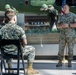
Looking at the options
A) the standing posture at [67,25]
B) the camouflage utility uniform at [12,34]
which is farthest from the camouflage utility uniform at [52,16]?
the camouflage utility uniform at [12,34]

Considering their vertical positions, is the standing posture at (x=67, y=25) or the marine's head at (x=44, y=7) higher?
the marine's head at (x=44, y=7)

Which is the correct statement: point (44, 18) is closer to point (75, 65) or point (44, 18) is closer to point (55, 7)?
point (55, 7)

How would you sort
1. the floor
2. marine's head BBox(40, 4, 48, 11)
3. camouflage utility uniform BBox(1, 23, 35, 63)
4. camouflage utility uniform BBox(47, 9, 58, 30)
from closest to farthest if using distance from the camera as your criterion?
camouflage utility uniform BBox(1, 23, 35, 63), the floor, camouflage utility uniform BBox(47, 9, 58, 30), marine's head BBox(40, 4, 48, 11)

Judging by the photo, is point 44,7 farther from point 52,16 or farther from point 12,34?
point 12,34

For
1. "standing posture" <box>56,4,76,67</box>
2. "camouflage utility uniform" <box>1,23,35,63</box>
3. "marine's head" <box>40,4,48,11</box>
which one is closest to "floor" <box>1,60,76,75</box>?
"standing posture" <box>56,4,76,67</box>

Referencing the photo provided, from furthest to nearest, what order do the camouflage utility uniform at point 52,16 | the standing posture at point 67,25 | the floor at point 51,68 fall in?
the camouflage utility uniform at point 52,16
the standing posture at point 67,25
the floor at point 51,68

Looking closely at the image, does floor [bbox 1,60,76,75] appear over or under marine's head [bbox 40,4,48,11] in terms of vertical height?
under

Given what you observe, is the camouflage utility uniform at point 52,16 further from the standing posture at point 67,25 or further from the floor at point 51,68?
the standing posture at point 67,25

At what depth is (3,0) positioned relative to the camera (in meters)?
14.8

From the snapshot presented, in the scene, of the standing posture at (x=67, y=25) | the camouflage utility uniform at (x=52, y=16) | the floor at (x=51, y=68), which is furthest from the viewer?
the camouflage utility uniform at (x=52, y=16)

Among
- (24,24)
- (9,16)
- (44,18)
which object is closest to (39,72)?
(9,16)

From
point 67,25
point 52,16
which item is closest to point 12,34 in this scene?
point 67,25

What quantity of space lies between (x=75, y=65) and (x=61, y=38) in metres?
0.94

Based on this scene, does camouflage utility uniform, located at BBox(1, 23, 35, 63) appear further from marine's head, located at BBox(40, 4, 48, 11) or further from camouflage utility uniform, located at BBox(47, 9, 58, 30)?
marine's head, located at BBox(40, 4, 48, 11)
